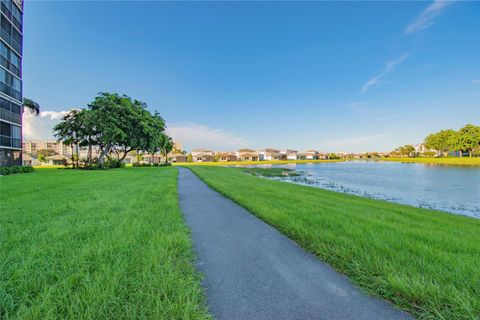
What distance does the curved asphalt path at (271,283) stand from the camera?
2.18 m

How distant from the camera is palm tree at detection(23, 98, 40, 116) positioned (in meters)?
25.7

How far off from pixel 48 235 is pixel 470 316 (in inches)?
247

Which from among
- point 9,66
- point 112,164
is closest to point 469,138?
point 112,164

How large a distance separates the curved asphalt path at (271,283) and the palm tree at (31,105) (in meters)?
33.8

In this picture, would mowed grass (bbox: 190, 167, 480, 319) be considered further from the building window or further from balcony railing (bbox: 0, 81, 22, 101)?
the building window

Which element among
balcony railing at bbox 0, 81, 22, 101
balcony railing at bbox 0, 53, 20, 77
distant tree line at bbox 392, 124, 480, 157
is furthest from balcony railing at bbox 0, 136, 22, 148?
distant tree line at bbox 392, 124, 480, 157

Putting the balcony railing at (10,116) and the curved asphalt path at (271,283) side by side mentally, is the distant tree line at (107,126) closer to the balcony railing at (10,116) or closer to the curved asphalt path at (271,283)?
the balcony railing at (10,116)

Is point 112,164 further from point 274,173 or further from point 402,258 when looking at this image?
point 402,258

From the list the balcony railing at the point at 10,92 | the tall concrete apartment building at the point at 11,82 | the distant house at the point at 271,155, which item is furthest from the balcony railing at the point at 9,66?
the distant house at the point at 271,155

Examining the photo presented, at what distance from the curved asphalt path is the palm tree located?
111ft

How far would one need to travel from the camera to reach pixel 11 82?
22078 millimetres

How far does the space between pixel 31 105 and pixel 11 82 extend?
4.80m

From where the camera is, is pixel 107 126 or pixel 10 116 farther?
pixel 107 126

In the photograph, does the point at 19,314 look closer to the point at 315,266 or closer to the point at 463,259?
the point at 315,266
